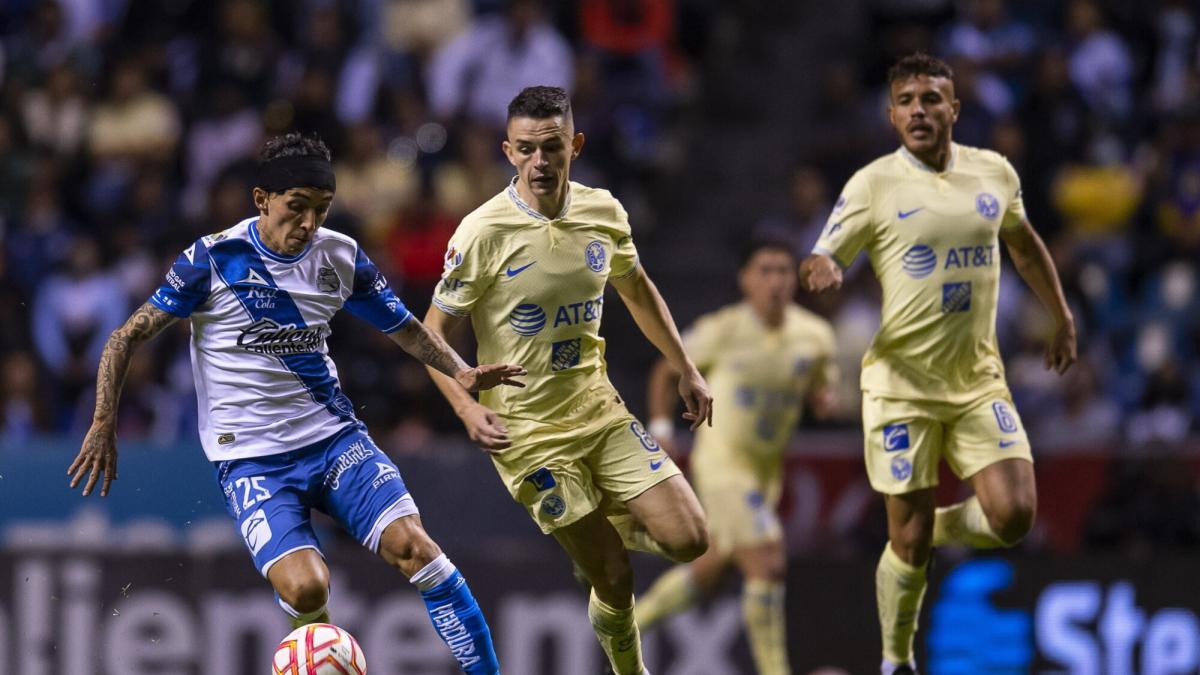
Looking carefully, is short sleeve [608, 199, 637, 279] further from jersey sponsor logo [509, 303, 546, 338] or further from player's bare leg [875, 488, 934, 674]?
player's bare leg [875, 488, 934, 674]

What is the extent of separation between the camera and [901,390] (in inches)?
341

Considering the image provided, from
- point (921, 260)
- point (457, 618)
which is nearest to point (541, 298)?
point (457, 618)

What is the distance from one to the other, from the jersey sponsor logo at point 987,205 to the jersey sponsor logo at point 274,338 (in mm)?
3054

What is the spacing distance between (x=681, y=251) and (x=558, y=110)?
7.31 metres

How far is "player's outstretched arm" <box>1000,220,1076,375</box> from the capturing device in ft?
29.1

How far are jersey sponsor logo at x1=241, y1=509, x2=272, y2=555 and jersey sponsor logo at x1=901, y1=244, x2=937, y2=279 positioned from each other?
310 centimetres

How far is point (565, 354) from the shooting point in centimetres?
809

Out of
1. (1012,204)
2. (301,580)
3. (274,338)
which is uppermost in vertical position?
(1012,204)

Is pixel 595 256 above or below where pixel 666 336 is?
above

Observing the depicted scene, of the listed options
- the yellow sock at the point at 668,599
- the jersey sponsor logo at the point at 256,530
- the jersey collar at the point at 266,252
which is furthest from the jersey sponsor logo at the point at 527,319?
the yellow sock at the point at 668,599

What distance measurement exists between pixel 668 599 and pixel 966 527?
2.63 metres

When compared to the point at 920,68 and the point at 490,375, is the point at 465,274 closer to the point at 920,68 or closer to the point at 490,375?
the point at 490,375

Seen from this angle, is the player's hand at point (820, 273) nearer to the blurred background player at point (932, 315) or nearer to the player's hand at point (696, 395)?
the blurred background player at point (932, 315)

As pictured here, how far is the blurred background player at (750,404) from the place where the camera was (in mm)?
10969
